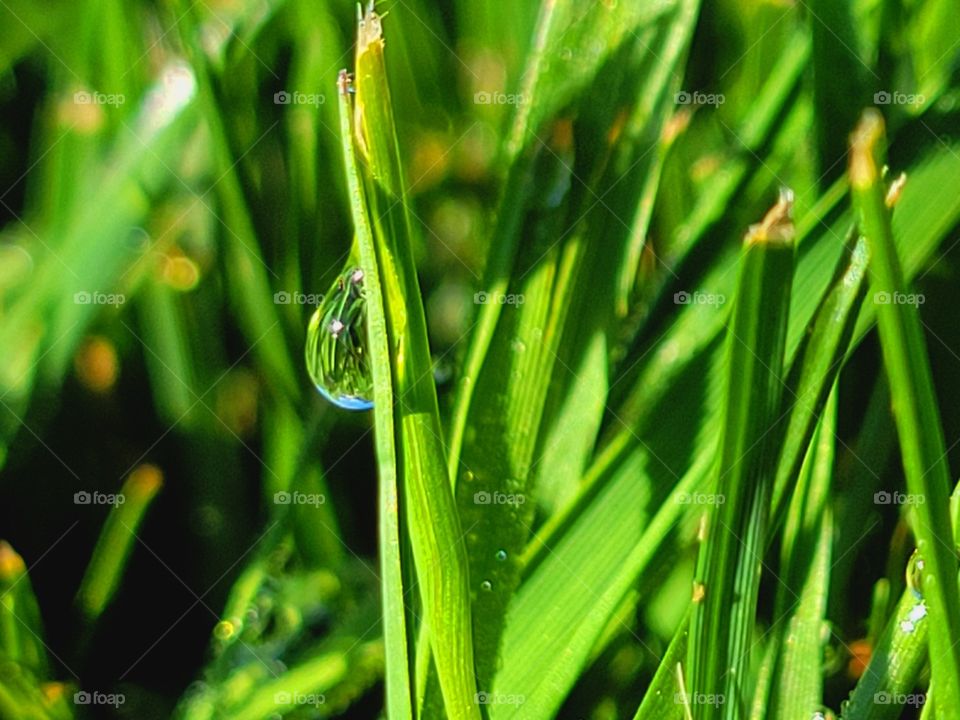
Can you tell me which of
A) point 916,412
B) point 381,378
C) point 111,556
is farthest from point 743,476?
point 111,556

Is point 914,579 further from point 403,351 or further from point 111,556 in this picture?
point 111,556

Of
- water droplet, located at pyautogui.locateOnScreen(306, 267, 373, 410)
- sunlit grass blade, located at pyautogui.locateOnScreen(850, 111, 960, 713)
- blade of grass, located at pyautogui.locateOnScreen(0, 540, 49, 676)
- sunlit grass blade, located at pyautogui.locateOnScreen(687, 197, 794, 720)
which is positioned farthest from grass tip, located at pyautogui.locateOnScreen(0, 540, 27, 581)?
sunlit grass blade, located at pyautogui.locateOnScreen(850, 111, 960, 713)

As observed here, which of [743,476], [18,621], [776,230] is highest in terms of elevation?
[776,230]

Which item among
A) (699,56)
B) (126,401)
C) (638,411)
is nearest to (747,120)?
(699,56)

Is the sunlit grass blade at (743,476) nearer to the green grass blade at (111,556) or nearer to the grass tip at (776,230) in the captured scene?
the grass tip at (776,230)

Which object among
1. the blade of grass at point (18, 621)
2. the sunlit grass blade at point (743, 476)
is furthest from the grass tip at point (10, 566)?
the sunlit grass blade at point (743, 476)

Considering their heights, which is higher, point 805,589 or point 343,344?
point 343,344

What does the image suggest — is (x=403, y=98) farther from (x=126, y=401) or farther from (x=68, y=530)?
(x=68, y=530)
